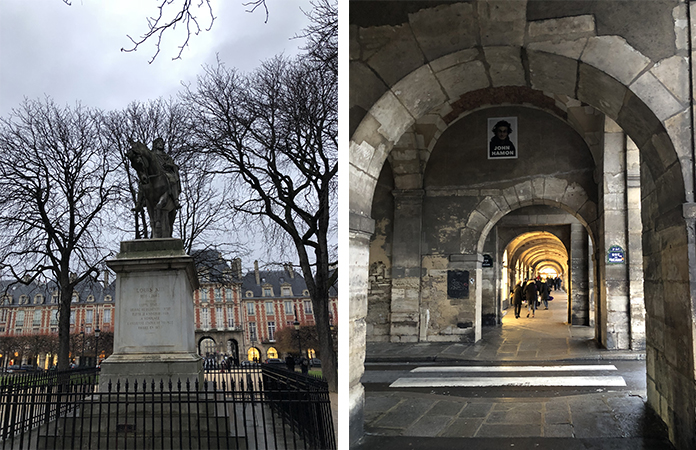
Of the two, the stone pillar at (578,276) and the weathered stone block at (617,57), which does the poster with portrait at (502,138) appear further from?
the weathered stone block at (617,57)

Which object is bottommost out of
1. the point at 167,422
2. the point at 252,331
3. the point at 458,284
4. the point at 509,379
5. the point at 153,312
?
the point at 252,331

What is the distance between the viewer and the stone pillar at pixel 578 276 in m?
16.1

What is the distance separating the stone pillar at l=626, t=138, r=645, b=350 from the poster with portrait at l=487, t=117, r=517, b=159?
95.0 inches

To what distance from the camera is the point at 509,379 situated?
7.55m

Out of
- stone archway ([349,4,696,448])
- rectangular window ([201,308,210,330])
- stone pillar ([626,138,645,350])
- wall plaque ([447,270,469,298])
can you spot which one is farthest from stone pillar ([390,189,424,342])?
rectangular window ([201,308,210,330])

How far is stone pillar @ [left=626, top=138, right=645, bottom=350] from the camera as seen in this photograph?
10094 millimetres

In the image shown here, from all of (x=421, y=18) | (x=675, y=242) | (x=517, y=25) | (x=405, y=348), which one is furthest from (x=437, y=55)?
(x=405, y=348)

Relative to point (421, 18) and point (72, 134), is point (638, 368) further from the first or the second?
point (72, 134)

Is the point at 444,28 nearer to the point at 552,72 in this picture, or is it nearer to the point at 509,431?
the point at 552,72

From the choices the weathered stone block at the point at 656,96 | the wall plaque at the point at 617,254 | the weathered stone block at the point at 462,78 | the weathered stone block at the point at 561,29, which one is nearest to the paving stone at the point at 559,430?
the weathered stone block at the point at 656,96

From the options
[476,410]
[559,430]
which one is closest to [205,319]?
[476,410]

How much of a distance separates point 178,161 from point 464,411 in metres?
12.9

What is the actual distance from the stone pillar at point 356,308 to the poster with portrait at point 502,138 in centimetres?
839

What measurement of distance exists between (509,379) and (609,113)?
4.10 metres
